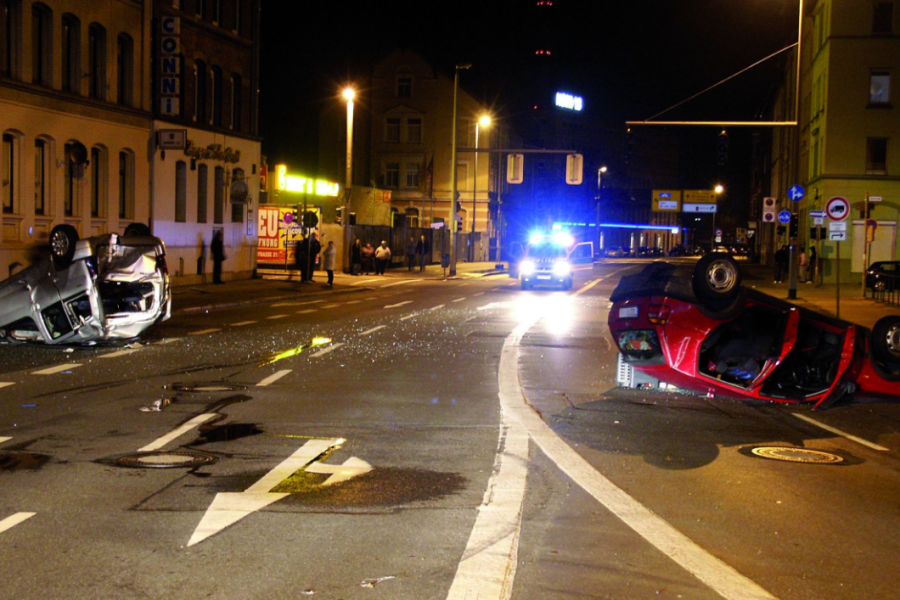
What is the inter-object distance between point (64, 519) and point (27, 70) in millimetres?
23806

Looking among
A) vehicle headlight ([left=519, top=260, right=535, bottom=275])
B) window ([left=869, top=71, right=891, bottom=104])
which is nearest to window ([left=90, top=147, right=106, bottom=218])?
vehicle headlight ([left=519, top=260, right=535, bottom=275])

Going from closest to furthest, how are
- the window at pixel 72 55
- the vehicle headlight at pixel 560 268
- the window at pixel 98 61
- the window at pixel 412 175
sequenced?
the window at pixel 72 55 → the window at pixel 98 61 → the vehicle headlight at pixel 560 268 → the window at pixel 412 175

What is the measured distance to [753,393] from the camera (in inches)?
396

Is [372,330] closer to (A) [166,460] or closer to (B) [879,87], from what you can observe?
(A) [166,460]

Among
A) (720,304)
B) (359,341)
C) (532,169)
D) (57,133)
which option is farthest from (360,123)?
(720,304)

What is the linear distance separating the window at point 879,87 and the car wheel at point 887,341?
39892 millimetres

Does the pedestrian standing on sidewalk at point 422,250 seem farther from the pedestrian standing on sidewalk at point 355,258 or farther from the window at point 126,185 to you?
the window at point 126,185

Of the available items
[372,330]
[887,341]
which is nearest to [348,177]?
[372,330]

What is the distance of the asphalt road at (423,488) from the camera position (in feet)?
16.5

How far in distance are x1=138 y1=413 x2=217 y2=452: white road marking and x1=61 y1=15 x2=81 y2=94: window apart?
2210cm

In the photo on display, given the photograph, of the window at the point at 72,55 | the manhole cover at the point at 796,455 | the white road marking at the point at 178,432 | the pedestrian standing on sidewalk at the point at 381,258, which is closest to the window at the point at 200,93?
the window at the point at 72,55

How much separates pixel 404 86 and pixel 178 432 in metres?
69.2

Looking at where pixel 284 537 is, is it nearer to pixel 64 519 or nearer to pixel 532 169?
pixel 64 519

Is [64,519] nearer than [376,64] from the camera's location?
Yes
